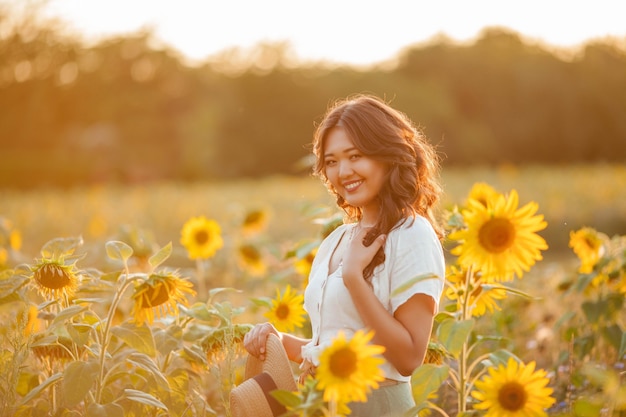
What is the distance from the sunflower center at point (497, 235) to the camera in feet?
6.46

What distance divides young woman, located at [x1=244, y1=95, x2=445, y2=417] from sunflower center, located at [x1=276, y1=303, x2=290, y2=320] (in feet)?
0.71

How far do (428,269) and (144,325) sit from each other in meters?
0.84

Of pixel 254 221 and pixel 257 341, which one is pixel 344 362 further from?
pixel 254 221

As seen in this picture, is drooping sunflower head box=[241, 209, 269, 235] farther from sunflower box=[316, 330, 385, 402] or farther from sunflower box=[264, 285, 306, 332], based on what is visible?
sunflower box=[316, 330, 385, 402]

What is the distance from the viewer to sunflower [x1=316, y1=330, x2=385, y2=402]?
63.1 inches

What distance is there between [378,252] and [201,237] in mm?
1776

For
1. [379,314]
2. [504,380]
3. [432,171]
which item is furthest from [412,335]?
[432,171]

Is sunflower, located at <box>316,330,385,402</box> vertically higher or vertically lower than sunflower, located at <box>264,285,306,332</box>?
lower

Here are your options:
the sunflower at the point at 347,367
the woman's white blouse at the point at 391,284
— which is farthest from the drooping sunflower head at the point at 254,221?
the sunflower at the point at 347,367

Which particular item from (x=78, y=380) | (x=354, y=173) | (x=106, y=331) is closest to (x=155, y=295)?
(x=106, y=331)

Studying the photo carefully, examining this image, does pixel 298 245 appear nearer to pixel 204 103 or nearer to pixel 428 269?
pixel 428 269

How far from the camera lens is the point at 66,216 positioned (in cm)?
909

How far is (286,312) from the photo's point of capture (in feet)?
8.40

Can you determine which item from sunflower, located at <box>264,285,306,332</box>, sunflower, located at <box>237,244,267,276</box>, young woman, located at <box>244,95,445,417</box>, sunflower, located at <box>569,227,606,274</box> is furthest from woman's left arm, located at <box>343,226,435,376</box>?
sunflower, located at <box>237,244,267,276</box>
